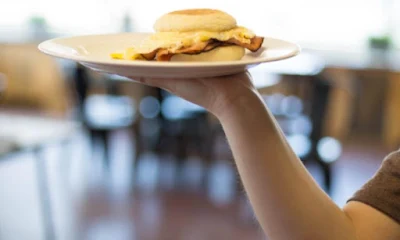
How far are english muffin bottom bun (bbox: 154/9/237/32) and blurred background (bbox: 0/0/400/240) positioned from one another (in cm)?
157

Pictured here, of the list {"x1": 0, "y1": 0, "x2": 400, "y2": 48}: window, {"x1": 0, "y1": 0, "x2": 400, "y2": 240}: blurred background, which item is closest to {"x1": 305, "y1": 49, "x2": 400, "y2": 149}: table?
{"x1": 0, "y1": 0, "x2": 400, "y2": 240}: blurred background

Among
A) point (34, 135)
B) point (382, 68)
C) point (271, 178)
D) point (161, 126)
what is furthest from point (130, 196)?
point (271, 178)

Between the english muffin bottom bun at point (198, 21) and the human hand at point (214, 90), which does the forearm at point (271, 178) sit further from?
the english muffin bottom bun at point (198, 21)

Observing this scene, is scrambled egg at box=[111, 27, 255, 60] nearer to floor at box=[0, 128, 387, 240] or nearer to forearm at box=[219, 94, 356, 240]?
forearm at box=[219, 94, 356, 240]

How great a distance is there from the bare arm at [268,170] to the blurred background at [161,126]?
5.24 ft

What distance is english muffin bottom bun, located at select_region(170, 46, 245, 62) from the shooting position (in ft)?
2.57

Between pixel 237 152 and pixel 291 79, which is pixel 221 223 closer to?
pixel 291 79

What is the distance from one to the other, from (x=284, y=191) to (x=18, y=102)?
194 inches

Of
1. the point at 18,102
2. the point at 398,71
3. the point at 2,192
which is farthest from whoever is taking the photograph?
the point at 18,102

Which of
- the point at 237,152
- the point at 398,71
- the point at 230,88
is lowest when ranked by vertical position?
the point at 398,71

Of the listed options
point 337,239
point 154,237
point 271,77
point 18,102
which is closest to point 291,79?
point 271,77

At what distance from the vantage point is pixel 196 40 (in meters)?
0.80

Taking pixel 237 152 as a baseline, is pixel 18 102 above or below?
below

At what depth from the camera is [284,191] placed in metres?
0.86
